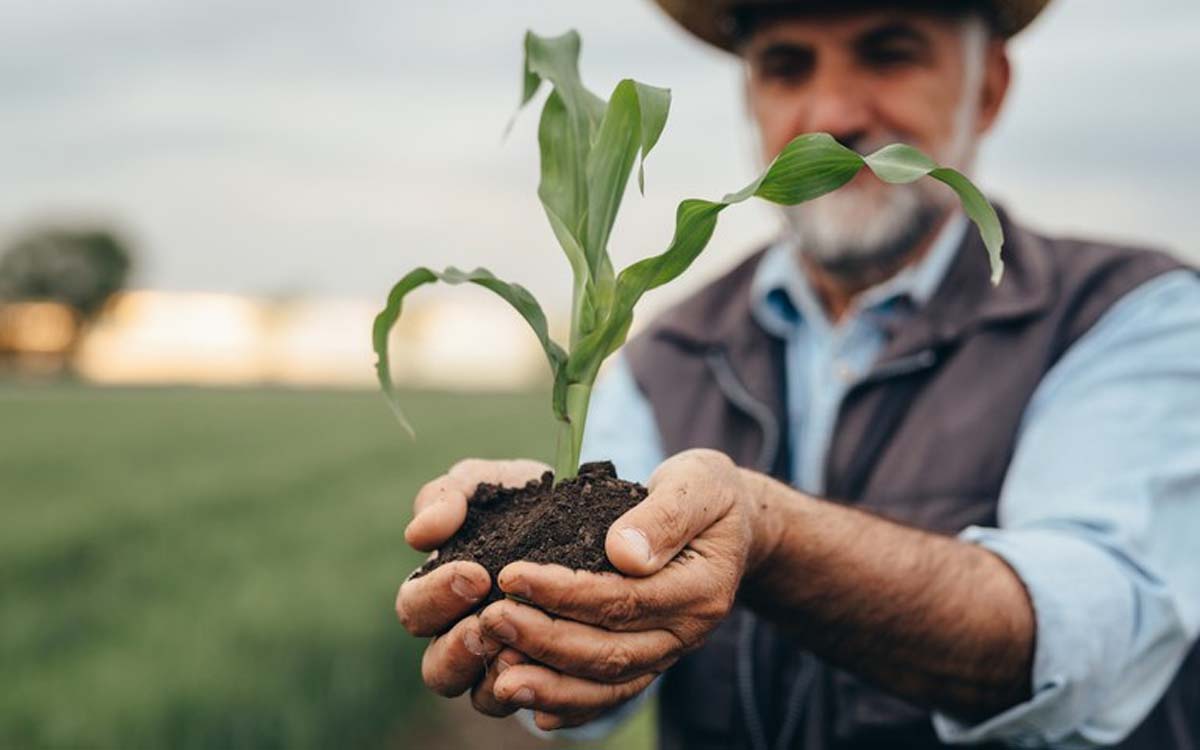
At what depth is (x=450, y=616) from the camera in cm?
140

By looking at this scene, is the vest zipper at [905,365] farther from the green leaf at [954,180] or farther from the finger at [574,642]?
the finger at [574,642]

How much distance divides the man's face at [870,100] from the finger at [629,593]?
1.35 metres

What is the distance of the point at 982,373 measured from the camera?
234 centimetres

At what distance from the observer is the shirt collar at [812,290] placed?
261 cm

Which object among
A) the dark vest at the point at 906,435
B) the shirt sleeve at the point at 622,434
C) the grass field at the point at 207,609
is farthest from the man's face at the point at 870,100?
the grass field at the point at 207,609

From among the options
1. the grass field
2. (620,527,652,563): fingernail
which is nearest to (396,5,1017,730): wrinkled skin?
(620,527,652,563): fingernail

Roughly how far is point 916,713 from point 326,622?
3.72 m

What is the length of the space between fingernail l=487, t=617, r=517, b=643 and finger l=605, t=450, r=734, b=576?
0.13 meters

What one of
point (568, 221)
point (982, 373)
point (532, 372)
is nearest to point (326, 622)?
point (982, 373)

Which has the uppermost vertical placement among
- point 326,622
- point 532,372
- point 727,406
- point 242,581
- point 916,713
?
point 727,406

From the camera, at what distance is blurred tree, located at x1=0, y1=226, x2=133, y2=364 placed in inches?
2571

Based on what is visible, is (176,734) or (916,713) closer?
(916,713)

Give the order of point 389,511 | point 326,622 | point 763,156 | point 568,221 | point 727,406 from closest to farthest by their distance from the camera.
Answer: point 568,221, point 727,406, point 763,156, point 326,622, point 389,511

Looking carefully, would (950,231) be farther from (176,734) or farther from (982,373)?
(176,734)
